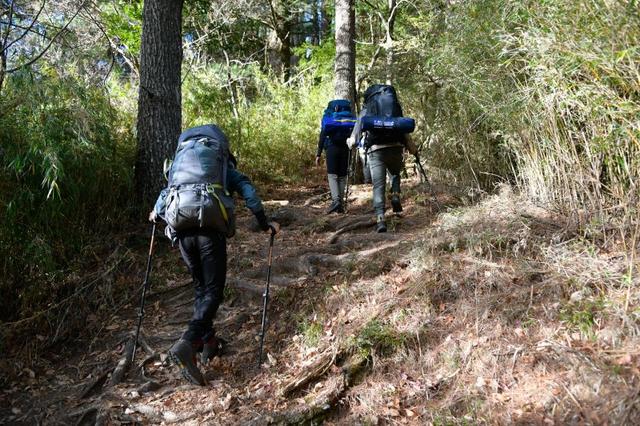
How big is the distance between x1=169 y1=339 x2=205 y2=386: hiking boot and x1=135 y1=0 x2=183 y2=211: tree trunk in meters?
3.18

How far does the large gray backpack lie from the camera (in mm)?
4133

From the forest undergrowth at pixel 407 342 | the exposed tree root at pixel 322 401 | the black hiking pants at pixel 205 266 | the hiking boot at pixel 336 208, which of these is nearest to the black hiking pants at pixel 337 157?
the hiking boot at pixel 336 208

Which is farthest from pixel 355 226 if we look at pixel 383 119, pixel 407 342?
pixel 407 342

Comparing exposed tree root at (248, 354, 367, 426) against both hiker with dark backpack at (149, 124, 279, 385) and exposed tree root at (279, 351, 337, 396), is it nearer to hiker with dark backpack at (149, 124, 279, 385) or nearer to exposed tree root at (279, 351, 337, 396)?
exposed tree root at (279, 351, 337, 396)

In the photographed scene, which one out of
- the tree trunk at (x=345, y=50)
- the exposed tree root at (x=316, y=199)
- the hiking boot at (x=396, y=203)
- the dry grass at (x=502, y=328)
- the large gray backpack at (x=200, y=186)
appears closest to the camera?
the dry grass at (x=502, y=328)

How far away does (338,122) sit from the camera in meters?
7.87

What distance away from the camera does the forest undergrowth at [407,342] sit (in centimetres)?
344

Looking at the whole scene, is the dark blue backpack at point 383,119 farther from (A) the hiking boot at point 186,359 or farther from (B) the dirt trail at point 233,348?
(A) the hiking boot at point 186,359

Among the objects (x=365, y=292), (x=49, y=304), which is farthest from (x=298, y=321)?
(x=49, y=304)

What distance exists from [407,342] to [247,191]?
197 centimetres

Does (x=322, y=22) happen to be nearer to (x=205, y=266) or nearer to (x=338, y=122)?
(x=338, y=122)

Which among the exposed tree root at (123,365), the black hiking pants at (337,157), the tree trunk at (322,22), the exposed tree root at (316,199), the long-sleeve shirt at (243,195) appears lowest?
the exposed tree root at (123,365)

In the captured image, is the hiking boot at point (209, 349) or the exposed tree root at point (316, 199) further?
the exposed tree root at point (316, 199)

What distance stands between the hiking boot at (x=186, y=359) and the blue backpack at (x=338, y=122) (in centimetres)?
461
